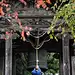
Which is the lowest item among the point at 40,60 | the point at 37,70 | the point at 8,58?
the point at 37,70

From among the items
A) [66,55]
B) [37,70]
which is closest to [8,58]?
[37,70]

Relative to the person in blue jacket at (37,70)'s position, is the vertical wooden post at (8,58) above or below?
above

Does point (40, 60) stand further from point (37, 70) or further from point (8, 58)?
point (8, 58)

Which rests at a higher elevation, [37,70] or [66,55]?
[66,55]

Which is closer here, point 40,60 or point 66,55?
point 66,55

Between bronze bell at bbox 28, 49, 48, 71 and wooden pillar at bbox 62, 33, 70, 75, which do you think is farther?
bronze bell at bbox 28, 49, 48, 71

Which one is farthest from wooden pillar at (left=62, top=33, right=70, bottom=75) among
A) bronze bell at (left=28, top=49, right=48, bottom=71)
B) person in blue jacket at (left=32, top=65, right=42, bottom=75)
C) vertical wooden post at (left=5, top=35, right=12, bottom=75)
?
vertical wooden post at (left=5, top=35, right=12, bottom=75)

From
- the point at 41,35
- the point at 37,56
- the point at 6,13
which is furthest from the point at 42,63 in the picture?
the point at 6,13

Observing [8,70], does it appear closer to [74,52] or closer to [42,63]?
[42,63]

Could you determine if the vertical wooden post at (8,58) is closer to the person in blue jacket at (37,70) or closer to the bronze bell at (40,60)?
the person in blue jacket at (37,70)

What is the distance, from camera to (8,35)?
905cm

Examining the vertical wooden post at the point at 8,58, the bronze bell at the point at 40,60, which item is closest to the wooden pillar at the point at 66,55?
the bronze bell at the point at 40,60

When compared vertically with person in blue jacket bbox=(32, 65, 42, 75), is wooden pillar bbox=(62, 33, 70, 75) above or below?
above

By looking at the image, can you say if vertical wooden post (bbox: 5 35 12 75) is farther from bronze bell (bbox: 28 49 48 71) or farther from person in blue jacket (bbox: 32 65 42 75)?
bronze bell (bbox: 28 49 48 71)
